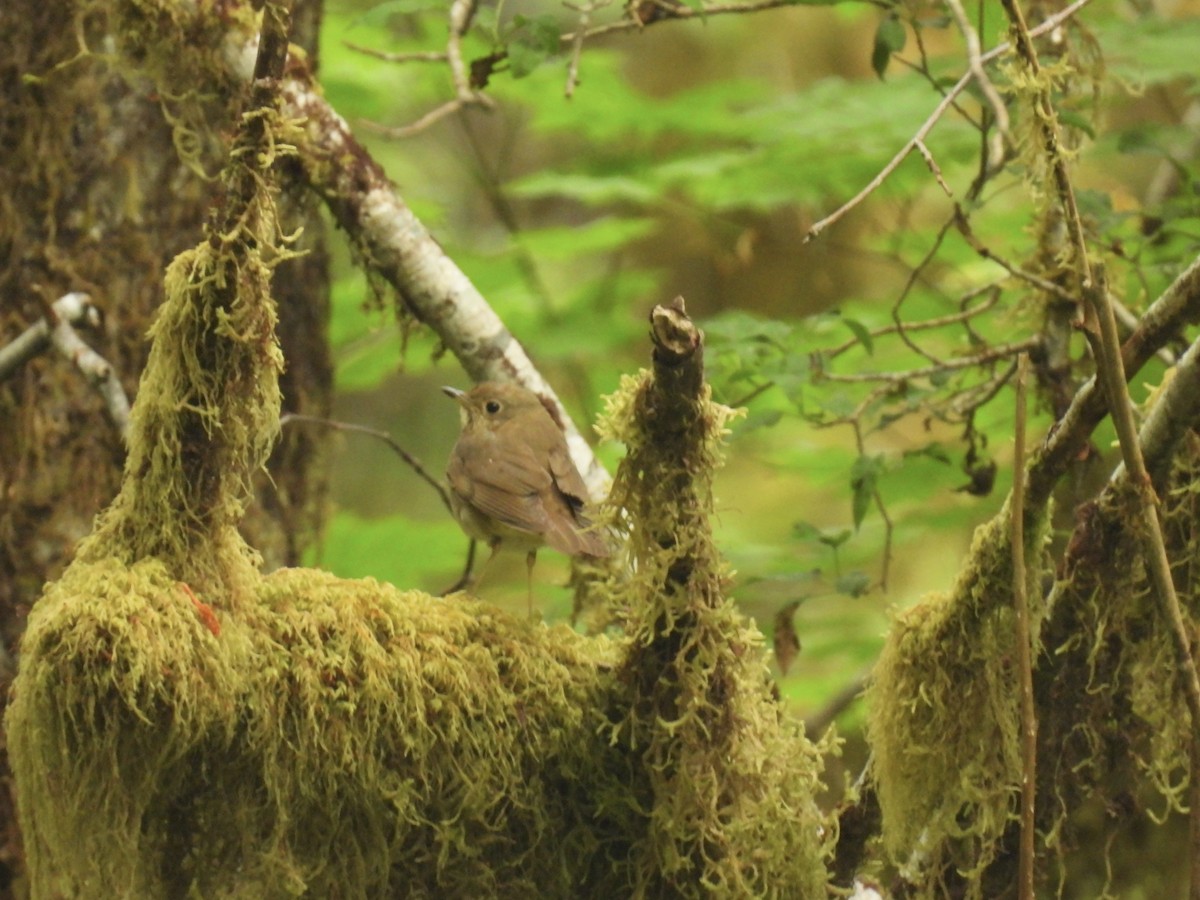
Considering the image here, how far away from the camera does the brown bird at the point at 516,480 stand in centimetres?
267

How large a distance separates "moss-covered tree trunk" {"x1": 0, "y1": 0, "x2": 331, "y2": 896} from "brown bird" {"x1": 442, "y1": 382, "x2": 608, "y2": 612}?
3.35ft

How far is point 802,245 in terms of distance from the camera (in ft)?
7.73

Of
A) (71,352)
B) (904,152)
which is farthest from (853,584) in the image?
(71,352)

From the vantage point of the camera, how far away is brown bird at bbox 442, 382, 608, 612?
8.75 ft

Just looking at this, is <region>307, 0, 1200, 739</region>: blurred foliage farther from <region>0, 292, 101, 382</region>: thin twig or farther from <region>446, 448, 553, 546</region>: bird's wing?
<region>0, 292, 101, 382</region>: thin twig

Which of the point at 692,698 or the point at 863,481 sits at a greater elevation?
the point at 863,481

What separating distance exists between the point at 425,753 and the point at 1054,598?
124 cm

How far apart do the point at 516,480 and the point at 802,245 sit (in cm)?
83

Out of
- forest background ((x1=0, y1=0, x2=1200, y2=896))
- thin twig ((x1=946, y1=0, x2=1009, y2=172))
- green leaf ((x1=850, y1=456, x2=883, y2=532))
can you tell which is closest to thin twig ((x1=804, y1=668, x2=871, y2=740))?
forest background ((x1=0, y1=0, x2=1200, y2=896))

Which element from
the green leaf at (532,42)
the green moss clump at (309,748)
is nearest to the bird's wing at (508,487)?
the green moss clump at (309,748)

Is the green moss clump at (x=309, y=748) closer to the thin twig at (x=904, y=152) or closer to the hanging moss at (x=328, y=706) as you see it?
the hanging moss at (x=328, y=706)

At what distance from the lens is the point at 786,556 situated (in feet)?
13.6

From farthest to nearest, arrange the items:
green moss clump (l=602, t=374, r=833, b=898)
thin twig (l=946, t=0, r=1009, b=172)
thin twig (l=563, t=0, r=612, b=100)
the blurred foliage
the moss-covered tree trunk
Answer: the moss-covered tree trunk < the blurred foliage < thin twig (l=563, t=0, r=612, b=100) < thin twig (l=946, t=0, r=1009, b=172) < green moss clump (l=602, t=374, r=833, b=898)

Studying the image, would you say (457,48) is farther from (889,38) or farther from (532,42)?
(889,38)
